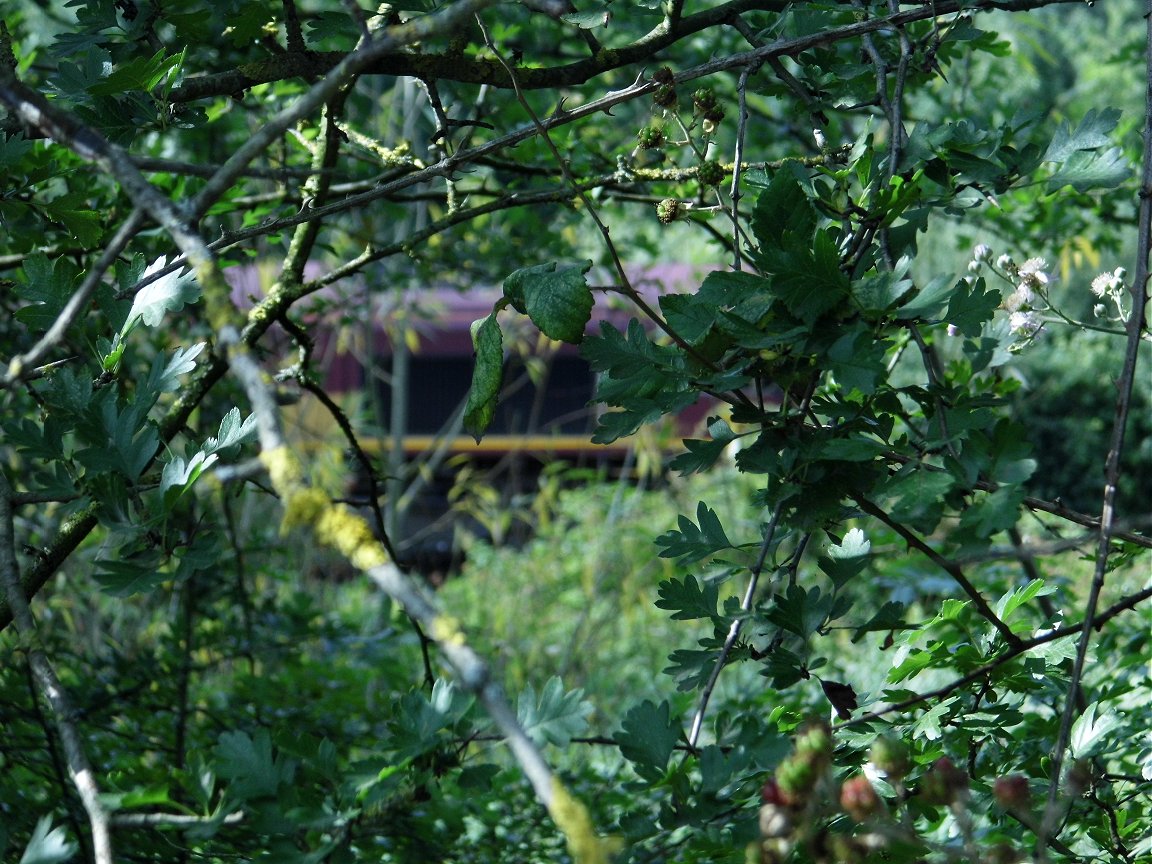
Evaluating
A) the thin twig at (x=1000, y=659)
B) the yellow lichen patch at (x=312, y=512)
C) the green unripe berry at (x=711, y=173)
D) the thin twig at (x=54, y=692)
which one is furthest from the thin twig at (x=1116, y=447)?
the thin twig at (x=54, y=692)

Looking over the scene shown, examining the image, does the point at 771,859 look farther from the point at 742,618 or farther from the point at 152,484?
the point at 152,484

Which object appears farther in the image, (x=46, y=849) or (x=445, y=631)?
(x=46, y=849)

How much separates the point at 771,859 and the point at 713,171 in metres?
0.71

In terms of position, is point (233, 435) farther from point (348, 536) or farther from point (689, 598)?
point (689, 598)

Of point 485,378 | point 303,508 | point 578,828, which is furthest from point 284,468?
point 485,378

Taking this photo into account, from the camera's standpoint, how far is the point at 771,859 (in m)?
0.77

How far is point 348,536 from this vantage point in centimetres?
76

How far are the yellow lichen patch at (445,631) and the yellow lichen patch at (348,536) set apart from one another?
0.21 ft

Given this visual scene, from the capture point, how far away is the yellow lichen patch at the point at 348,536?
75 centimetres

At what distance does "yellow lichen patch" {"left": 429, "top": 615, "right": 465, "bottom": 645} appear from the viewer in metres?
0.69

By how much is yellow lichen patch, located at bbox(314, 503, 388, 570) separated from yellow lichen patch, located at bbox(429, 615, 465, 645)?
0.21 ft

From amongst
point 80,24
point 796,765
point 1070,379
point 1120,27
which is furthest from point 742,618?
point 1120,27

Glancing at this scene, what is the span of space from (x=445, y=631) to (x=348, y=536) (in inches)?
4.2

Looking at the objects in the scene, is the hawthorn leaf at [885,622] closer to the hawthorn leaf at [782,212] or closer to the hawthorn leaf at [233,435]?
the hawthorn leaf at [782,212]
